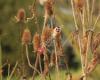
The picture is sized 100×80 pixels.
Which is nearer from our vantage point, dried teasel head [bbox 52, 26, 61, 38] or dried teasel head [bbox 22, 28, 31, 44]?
dried teasel head [bbox 52, 26, 61, 38]

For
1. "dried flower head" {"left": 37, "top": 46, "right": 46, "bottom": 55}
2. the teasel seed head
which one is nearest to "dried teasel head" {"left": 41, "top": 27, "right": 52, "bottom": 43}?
"dried flower head" {"left": 37, "top": 46, "right": 46, "bottom": 55}

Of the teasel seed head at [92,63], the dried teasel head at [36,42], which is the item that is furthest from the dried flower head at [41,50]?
the teasel seed head at [92,63]

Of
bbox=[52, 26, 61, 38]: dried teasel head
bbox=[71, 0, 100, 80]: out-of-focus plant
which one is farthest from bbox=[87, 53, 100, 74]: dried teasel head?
bbox=[52, 26, 61, 38]: dried teasel head

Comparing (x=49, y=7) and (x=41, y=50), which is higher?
(x=49, y=7)

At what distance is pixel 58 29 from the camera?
3.38 ft

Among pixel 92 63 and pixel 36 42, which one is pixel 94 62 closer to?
pixel 92 63

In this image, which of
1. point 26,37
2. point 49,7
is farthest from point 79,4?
point 26,37

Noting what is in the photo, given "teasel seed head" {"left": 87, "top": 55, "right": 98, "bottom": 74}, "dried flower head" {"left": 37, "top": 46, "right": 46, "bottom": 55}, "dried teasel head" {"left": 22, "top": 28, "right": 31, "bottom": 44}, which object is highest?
"dried teasel head" {"left": 22, "top": 28, "right": 31, "bottom": 44}

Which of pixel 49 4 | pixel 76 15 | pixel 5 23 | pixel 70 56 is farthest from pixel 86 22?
pixel 70 56

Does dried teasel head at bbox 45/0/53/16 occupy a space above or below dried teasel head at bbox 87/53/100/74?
above

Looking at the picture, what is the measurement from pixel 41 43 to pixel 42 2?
0.36 ft

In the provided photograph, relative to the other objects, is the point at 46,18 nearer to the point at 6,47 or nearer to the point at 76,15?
the point at 76,15

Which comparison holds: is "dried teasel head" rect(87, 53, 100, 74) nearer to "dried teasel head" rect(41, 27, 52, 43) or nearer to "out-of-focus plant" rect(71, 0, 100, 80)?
"out-of-focus plant" rect(71, 0, 100, 80)

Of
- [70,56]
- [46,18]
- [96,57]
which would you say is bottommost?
[70,56]
